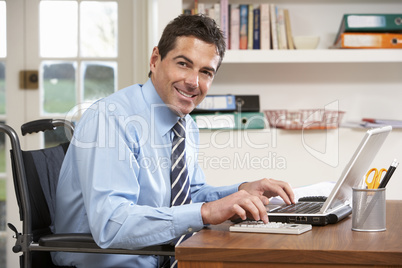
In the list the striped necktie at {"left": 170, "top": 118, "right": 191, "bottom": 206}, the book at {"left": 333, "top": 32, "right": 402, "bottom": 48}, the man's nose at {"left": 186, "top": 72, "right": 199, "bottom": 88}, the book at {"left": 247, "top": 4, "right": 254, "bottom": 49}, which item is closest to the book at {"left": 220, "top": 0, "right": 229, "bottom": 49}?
the book at {"left": 247, "top": 4, "right": 254, "bottom": 49}

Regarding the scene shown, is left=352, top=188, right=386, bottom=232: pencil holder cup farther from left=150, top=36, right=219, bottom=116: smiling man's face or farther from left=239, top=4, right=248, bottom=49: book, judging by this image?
left=239, top=4, right=248, bottom=49: book

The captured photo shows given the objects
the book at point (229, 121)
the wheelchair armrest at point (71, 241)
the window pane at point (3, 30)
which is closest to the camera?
the wheelchair armrest at point (71, 241)

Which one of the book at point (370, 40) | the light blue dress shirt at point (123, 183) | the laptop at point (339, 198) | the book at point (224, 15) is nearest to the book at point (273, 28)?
the book at point (224, 15)

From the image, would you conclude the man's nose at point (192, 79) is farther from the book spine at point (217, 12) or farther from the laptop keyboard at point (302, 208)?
the book spine at point (217, 12)

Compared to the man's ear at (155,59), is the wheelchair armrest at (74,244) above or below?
below

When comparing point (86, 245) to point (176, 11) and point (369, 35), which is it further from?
point (369, 35)

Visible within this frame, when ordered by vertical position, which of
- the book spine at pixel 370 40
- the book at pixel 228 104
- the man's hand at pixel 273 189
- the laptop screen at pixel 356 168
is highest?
the book spine at pixel 370 40

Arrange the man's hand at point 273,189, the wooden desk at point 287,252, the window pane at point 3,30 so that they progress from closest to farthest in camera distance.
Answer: the wooden desk at point 287,252, the man's hand at point 273,189, the window pane at point 3,30

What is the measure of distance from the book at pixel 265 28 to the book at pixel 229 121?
423mm

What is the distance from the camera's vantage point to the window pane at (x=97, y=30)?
334cm

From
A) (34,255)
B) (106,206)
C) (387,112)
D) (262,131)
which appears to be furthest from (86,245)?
(387,112)

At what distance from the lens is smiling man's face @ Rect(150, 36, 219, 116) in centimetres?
165

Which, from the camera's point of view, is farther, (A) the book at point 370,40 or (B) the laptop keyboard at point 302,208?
(A) the book at point 370,40

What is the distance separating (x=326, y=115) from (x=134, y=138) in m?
1.75
